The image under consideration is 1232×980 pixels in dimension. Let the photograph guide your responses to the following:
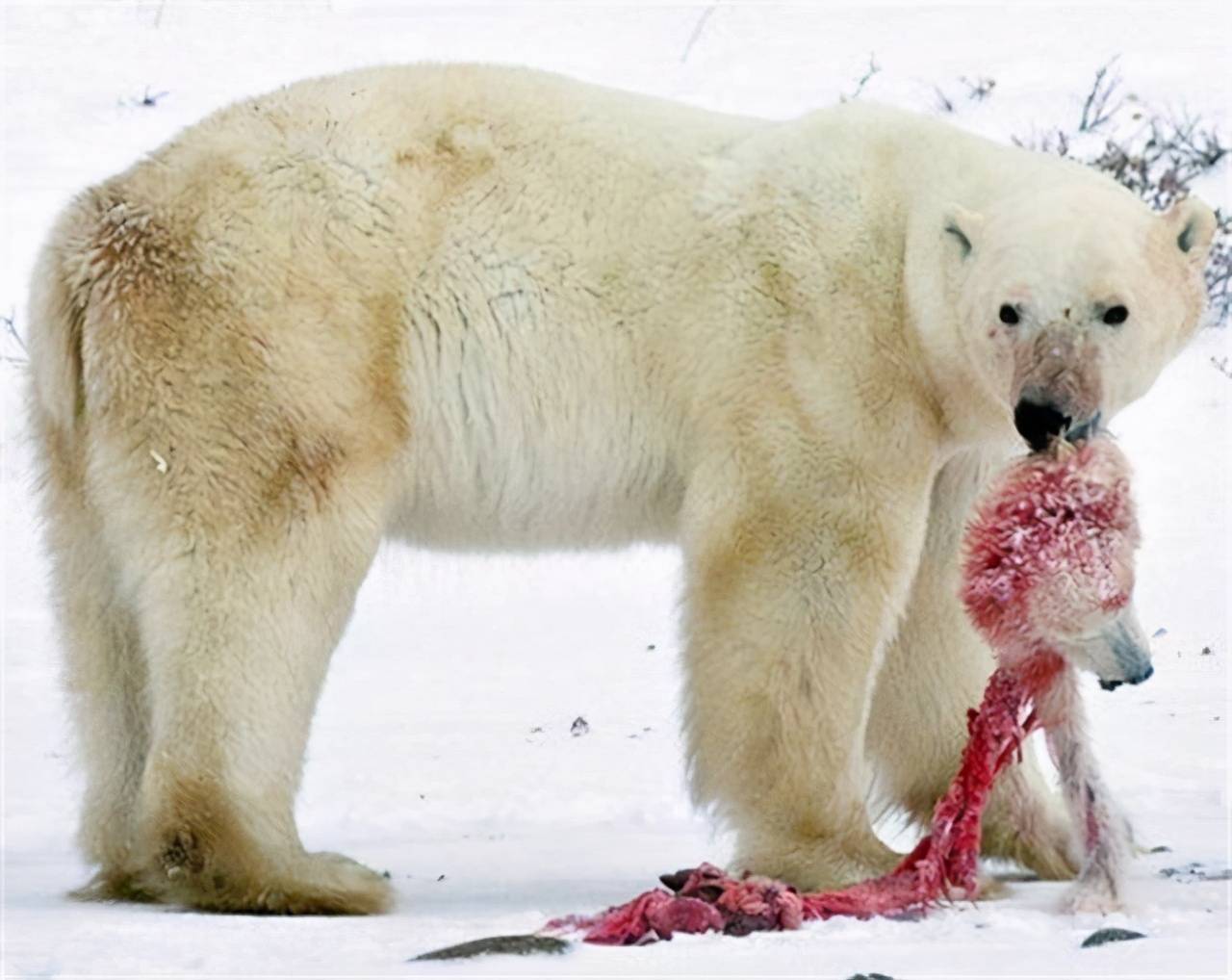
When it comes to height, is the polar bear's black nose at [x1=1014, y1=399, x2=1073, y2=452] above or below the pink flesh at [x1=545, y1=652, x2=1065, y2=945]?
above

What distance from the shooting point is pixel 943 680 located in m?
5.36

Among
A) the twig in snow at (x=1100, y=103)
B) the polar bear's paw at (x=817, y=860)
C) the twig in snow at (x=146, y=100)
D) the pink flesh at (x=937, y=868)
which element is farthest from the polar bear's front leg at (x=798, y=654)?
the twig in snow at (x=146, y=100)

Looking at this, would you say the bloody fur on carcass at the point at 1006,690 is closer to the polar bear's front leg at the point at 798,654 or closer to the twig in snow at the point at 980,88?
the polar bear's front leg at the point at 798,654

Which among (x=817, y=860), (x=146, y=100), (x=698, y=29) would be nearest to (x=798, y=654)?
(x=817, y=860)

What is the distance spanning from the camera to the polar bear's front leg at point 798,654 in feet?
15.8

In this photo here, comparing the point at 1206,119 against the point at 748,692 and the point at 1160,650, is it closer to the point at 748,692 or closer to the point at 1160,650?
the point at 1160,650

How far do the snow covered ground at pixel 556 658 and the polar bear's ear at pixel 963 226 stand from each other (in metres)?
1.21

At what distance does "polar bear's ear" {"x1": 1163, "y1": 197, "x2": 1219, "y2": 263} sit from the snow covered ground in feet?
3.82

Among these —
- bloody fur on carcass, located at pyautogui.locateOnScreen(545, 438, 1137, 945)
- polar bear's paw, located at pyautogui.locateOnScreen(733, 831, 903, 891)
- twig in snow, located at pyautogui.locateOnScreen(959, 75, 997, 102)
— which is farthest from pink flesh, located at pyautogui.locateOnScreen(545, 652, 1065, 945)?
twig in snow, located at pyautogui.locateOnScreen(959, 75, 997, 102)

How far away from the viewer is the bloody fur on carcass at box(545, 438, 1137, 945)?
14.0ft

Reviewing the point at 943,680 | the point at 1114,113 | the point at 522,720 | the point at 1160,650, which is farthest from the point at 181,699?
the point at 1114,113

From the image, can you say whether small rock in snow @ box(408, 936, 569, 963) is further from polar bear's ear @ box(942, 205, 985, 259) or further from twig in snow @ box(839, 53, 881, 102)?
twig in snow @ box(839, 53, 881, 102)

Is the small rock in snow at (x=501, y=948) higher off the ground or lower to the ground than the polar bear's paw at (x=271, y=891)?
lower

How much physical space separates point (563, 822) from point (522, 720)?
1044 mm
